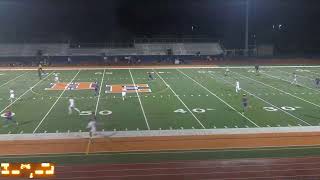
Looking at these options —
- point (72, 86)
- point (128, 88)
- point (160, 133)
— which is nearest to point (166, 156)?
point (160, 133)

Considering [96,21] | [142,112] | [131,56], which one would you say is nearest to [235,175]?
[142,112]

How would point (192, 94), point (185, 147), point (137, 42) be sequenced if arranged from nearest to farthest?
point (185, 147) → point (192, 94) → point (137, 42)

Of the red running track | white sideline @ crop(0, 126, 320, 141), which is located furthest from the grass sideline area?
white sideline @ crop(0, 126, 320, 141)

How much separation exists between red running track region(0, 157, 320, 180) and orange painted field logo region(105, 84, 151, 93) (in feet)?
50.3

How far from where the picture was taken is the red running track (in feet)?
45.6

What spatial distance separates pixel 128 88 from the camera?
31672mm

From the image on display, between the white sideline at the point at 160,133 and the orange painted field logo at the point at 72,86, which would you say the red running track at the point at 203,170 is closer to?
the white sideline at the point at 160,133

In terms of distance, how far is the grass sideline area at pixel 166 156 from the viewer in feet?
51.0

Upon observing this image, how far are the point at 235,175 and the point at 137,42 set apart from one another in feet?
150

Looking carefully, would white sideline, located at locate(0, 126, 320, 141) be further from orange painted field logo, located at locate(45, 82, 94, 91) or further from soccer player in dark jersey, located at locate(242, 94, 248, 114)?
orange painted field logo, located at locate(45, 82, 94, 91)

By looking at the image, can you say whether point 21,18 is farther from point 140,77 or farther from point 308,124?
point 308,124

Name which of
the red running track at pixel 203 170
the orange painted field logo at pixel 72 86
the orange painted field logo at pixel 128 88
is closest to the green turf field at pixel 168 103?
the orange painted field logo at pixel 128 88

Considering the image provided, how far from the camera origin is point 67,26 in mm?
56781

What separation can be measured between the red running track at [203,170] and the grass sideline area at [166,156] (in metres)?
0.48
